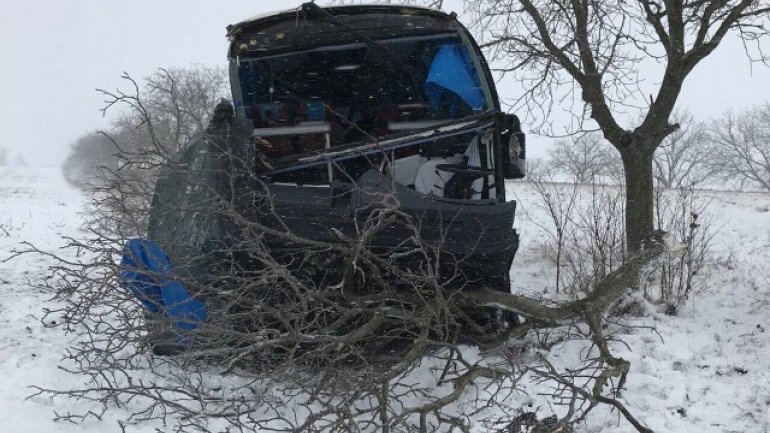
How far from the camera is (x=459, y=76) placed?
4.48m

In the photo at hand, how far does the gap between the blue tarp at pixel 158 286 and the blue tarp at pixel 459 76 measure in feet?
7.60

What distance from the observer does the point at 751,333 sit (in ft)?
16.7

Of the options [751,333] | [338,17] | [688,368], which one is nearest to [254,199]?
[338,17]

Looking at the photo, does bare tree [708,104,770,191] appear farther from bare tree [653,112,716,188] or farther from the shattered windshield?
the shattered windshield

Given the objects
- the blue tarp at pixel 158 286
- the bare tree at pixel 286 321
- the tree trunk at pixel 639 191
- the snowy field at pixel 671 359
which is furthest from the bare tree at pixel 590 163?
the blue tarp at pixel 158 286

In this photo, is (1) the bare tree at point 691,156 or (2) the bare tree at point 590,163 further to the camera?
(1) the bare tree at point 691,156

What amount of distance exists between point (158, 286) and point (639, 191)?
4985mm

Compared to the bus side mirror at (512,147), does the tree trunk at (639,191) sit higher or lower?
lower

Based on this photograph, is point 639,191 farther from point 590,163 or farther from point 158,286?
point 158,286

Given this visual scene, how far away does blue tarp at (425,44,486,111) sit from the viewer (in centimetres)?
446

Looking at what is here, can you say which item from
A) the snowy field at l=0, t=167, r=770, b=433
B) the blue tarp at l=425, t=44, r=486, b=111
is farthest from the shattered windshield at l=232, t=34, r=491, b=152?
the snowy field at l=0, t=167, r=770, b=433

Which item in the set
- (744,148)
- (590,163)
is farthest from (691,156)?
(590,163)

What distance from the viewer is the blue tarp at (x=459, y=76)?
446 cm

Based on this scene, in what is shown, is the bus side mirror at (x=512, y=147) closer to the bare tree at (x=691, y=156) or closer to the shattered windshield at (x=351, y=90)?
the shattered windshield at (x=351, y=90)
